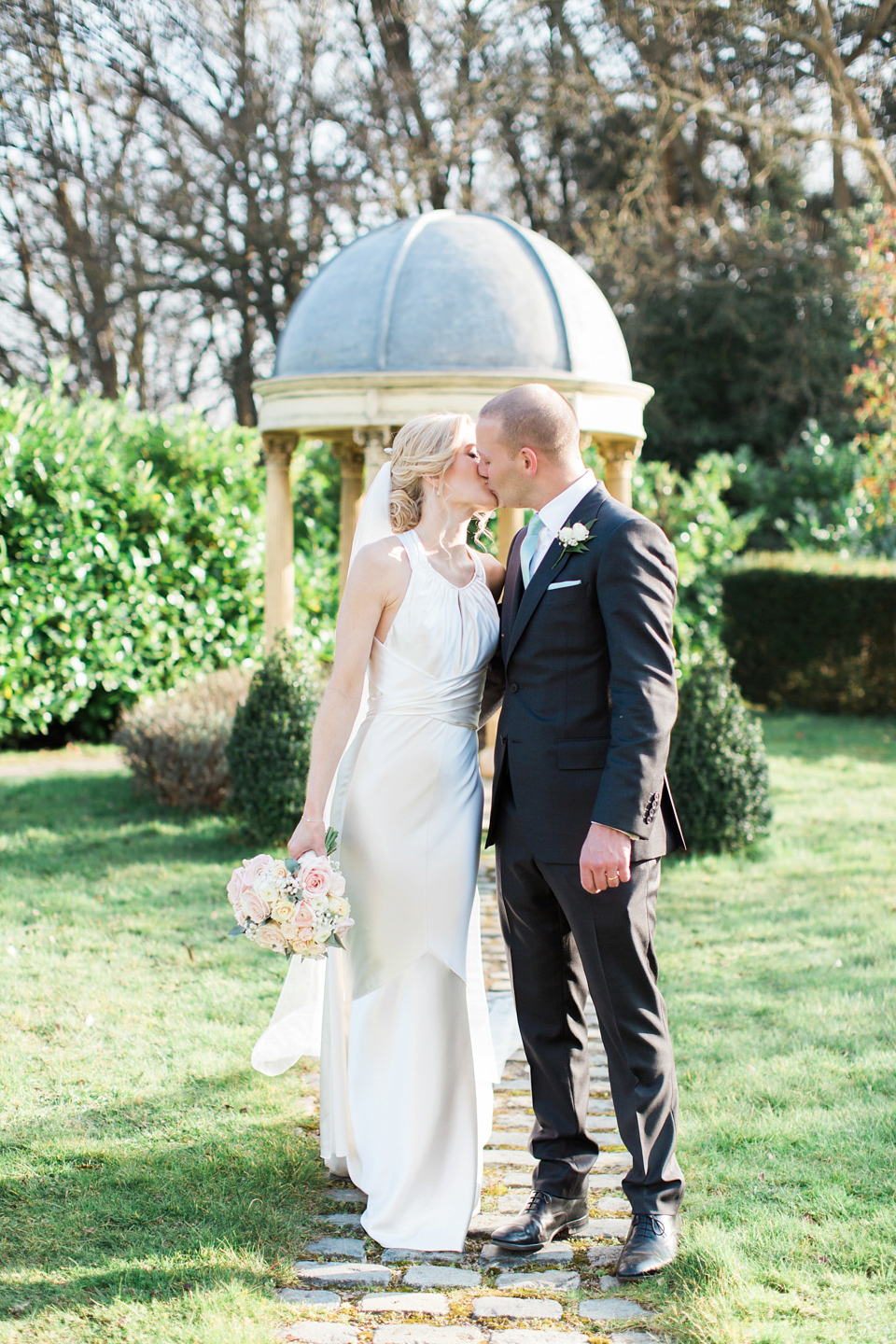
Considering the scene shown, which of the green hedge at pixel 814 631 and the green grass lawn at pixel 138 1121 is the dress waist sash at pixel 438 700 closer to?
the green grass lawn at pixel 138 1121

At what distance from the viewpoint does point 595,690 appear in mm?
3033

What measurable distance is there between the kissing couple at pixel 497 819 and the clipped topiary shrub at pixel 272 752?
3.92 meters

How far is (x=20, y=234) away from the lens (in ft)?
59.2

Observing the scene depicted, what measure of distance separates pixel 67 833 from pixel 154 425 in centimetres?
562

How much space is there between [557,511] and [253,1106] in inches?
92.2

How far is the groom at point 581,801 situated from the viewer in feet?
9.52

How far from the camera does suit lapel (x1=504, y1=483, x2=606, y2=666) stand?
3.06 m

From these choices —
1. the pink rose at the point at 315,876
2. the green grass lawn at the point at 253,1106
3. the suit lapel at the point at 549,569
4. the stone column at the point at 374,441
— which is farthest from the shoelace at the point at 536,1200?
the stone column at the point at 374,441

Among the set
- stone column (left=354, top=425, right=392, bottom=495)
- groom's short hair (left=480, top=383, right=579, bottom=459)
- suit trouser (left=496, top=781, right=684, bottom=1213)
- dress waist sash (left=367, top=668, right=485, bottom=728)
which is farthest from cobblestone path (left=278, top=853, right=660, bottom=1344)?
stone column (left=354, top=425, right=392, bottom=495)

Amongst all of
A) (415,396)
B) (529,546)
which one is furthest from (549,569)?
(415,396)

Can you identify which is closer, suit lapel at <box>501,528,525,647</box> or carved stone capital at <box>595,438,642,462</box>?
suit lapel at <box>501,528,525,647</box>

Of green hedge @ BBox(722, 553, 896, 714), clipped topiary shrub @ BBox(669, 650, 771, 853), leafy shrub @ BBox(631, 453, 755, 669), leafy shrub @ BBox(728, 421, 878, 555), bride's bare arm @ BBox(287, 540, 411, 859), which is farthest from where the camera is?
leafy shrub @ BBox(728, 421, 878, 555)

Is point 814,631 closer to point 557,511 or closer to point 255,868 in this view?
point 557,511

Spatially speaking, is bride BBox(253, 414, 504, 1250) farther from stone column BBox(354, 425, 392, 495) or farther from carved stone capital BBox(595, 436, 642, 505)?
carved stone capital BBox(595, 436, 642, 505)
